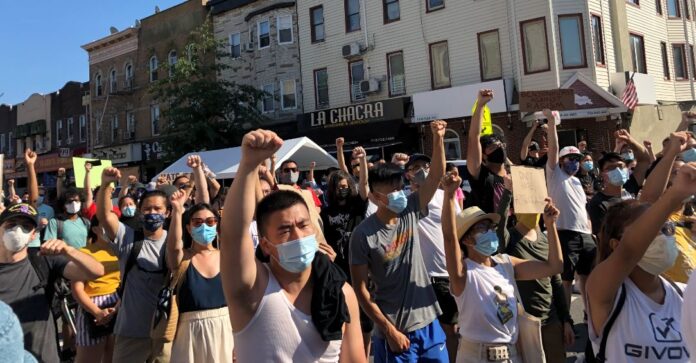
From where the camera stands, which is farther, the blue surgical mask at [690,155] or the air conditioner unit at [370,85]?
the air conditioner unit at [370,85]

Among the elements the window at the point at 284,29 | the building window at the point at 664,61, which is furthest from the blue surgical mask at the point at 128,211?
the building window at the point at 664,61

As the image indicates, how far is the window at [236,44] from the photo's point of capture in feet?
87.9

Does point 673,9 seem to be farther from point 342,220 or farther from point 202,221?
point 202,221

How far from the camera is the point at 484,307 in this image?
339 cm

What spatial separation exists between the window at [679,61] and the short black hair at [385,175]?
2276 cm

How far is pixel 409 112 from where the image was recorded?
20.8 metres

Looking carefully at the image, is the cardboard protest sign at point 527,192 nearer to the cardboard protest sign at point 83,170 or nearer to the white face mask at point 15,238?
the white face mask at point 15,238

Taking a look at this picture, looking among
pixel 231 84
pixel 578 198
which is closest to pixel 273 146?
pixel 578 198

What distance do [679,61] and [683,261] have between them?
2328cm

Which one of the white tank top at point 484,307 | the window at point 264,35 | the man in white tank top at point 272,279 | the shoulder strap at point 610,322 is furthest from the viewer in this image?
the window at point 264,35

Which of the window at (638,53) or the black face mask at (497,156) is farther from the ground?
the window at (638,53)

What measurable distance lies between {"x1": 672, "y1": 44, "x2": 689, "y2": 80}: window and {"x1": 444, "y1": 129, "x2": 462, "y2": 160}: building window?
10.2 metres

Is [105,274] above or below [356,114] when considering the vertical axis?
below

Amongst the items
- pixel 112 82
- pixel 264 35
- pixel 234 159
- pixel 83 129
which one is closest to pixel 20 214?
pixel 234 159
